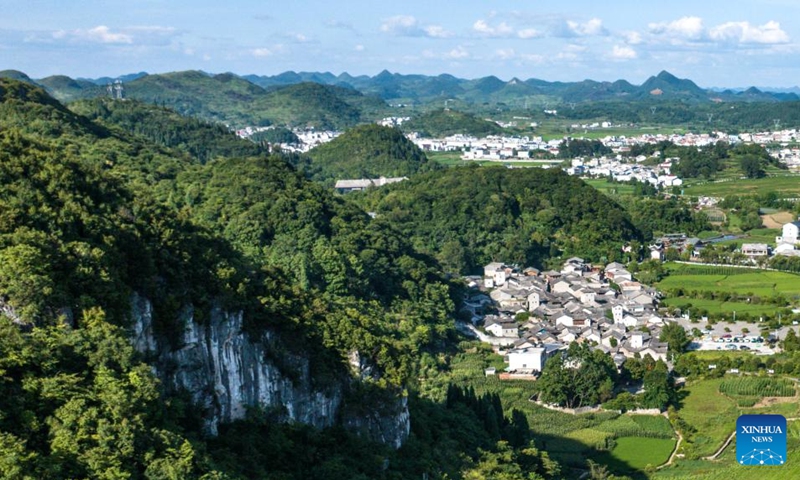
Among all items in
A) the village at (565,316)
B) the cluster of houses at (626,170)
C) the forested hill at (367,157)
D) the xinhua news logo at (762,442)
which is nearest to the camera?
the xinhua news logo at (762,442)

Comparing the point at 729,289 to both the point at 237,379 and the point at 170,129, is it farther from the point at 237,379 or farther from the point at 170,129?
the point at 170,129

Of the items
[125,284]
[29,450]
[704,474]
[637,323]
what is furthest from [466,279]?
[29,450]

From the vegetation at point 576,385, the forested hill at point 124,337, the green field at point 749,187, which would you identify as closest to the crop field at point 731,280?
the vegetation at point 576,385

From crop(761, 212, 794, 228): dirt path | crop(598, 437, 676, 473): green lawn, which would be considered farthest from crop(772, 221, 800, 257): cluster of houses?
crop(598, 437, 676, 473): green lawn

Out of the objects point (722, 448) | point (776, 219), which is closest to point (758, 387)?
point (722, 448)

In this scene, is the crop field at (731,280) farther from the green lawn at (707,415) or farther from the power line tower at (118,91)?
the power line tower at (118,91)

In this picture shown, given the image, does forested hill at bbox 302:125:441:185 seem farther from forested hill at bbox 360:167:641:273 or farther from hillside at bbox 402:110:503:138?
hillside at bbox 402:110:503:138
